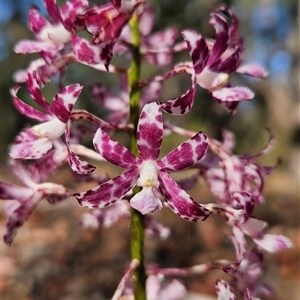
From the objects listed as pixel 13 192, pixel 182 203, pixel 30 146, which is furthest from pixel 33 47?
pixel 182 203

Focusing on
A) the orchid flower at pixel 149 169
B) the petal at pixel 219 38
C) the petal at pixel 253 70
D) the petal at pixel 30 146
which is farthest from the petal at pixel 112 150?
the petal at pixel 253 70

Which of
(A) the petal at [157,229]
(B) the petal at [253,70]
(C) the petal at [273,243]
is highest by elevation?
(B) the petal at [253,70]

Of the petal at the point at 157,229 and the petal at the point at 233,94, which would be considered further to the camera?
the petal at the point at 157,229

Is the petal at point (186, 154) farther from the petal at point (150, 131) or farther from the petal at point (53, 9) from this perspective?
the petal at point (53, 9)

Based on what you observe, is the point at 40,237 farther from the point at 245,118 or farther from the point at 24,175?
the point at 245,118

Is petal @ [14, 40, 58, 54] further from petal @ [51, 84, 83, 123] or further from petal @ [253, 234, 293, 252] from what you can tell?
petal @ [253, 234, 293, 252]

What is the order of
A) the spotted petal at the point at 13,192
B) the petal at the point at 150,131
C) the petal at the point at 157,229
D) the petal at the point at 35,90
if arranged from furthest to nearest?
1. the petal at the point at 157,229
2. the spotted petal at the point at 13,192
3. the petal at the point at 35,90
4. the petal at the point at 150,131

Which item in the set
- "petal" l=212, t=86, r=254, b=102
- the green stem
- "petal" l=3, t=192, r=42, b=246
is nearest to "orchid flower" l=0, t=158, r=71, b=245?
"petal" l=3, t=192, r=42, b=246
